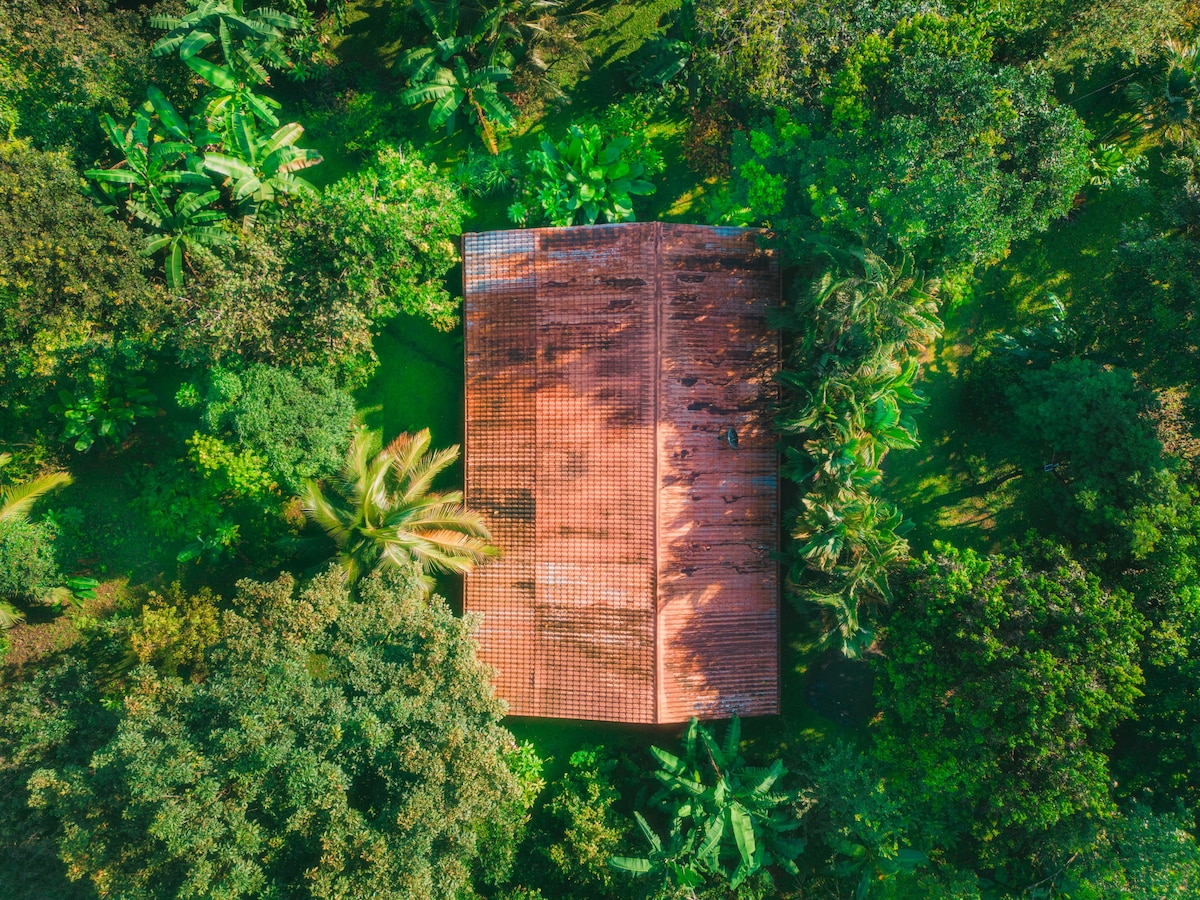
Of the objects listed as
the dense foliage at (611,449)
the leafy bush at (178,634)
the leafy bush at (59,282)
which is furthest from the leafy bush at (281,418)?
the leafy bush at (178,634)

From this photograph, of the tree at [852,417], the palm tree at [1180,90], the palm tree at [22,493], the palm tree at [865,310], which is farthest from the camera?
the palm tree at [22,493]

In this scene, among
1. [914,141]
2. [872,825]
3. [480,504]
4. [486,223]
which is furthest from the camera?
[486,223]

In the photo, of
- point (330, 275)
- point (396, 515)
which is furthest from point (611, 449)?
point (330, 275)

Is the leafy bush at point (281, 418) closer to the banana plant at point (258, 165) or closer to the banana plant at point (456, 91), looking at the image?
the banana plant at point (258, 165)

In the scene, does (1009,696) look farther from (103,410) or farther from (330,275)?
(103,410)

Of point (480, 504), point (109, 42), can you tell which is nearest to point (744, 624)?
point (480, 504)

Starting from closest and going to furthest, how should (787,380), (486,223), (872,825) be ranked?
(872,825), (787,380), (486,223)

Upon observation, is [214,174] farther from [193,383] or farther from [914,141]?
[914,141]
